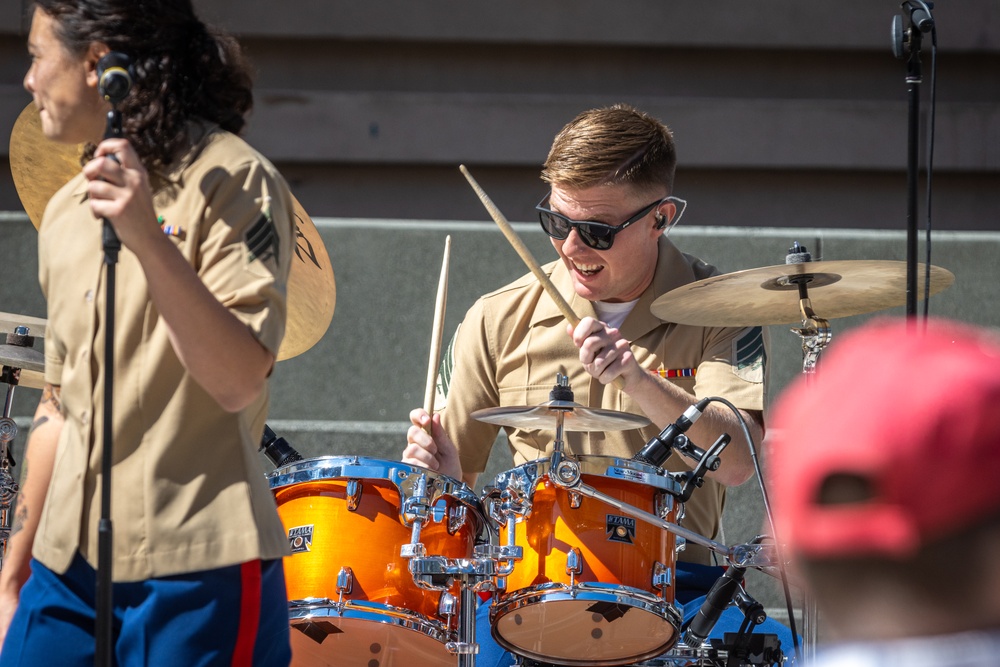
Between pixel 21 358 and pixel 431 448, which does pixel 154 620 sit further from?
pixel 21 358

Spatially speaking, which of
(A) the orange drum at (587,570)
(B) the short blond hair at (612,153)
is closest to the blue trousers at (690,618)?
(A) the orange drum at (587,570)

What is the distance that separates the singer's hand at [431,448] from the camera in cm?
297

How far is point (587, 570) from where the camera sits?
2.65 metres

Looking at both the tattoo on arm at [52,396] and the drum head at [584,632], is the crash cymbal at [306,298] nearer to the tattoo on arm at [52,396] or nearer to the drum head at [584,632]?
the tattoo on arm at [52,396]

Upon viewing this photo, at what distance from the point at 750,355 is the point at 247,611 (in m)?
1.91

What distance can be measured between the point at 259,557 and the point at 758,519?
9.51 ft

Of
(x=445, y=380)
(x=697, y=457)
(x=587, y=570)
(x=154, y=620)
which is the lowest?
(x=587, y=570)

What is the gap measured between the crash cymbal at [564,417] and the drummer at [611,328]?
→ 285 mm

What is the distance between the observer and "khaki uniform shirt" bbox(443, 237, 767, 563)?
10.5ft

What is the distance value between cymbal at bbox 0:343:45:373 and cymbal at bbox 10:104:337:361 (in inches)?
36.5

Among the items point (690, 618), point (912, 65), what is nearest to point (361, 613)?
point (690, 618)

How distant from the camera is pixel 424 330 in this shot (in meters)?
4.45

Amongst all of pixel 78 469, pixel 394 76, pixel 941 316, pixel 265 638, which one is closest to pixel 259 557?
pixel 265 638

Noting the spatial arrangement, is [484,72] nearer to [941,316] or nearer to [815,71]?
[815,71]
